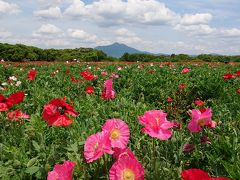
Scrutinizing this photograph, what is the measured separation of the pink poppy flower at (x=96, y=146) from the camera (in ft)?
6.18

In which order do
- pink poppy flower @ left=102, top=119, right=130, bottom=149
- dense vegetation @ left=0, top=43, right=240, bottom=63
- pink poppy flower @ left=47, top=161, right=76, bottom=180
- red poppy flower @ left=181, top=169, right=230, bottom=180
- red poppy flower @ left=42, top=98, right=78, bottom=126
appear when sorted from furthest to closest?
dense vegetation @ left=0, top=43, right=240, bottom=63 → red poppy flower @ left=42, top=98, right=78, bottom=126 → pink poppy flower @ left=102, top=119, right=130, bottom=149 → pink poppy flower @ left=47, top=161, right=76, bottom=180 → red poppy flower @ left=181, top=169, right=230, bottom=180

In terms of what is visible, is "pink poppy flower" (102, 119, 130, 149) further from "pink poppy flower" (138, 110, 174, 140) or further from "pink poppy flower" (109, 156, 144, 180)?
"pink poppy flower" (109, 156, 144, 180)

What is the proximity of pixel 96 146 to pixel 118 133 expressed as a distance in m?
0.13

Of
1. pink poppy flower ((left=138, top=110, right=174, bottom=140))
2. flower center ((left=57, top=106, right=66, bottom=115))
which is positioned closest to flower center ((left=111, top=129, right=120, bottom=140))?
pink poppy flower ((left=138, top=110, right=174, bottom=140))

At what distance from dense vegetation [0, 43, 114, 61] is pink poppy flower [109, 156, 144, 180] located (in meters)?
30.4

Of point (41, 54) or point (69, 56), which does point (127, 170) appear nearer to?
point (69, 56)

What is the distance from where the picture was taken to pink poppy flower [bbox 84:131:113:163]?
1.88 meters

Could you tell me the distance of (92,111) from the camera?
14.9 feet

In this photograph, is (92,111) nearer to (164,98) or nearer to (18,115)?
(18,115)

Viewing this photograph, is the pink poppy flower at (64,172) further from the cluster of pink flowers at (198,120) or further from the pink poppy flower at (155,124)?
the cluster of pink flowers at (198,120)

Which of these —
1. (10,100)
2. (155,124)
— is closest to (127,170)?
(155,124)

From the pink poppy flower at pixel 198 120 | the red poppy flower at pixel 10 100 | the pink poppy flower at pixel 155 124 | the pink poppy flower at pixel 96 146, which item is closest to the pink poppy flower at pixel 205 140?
the pink poppy flower at pixel 198 120

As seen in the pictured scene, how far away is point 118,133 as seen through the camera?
6.59ft

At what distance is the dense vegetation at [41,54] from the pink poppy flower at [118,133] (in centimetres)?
3004
